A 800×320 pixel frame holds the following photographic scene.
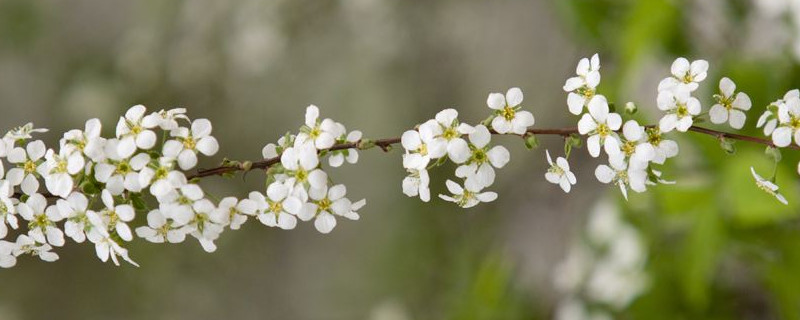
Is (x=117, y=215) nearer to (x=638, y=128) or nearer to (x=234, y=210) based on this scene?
(x=234, y=210)

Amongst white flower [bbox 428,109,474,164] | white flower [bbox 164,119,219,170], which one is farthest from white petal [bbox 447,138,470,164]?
white flower [bbox 164,119,219,170]

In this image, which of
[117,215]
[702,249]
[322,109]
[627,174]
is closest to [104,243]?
[117,215]

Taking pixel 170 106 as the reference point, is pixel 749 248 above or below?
below

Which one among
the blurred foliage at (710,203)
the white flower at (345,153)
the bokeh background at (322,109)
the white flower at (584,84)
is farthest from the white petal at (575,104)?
the bokeh background at (322,109)

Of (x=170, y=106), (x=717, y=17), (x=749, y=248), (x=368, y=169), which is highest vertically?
(x=170, y=106)

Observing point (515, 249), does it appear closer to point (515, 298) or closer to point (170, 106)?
point (515, 298)

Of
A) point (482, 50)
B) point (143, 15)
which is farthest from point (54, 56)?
point (482, 50)

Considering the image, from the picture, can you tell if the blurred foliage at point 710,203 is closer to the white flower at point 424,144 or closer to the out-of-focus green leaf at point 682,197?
the out-of-focus green leaf at point 682,197
